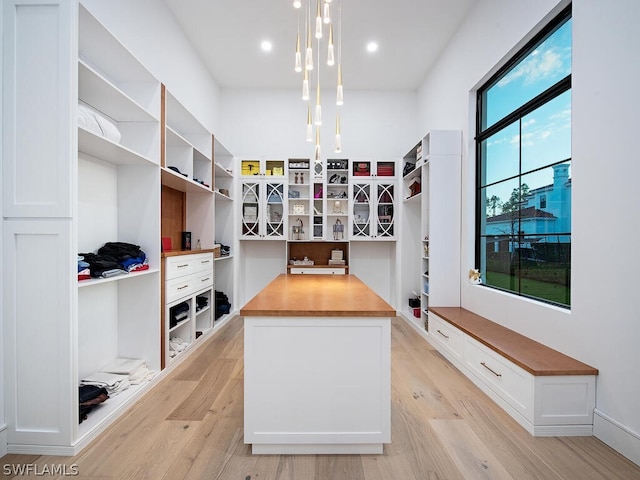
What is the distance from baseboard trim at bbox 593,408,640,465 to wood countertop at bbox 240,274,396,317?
4.62ft

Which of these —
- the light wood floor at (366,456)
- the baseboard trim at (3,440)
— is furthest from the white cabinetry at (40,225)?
the light wood floor at (366,456)

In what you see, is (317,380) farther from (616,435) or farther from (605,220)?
(605,220)

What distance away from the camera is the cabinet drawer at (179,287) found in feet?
9.50

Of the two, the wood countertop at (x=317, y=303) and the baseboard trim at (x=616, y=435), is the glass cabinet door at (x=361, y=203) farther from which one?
the baseboard trim at (x=616, y=435)

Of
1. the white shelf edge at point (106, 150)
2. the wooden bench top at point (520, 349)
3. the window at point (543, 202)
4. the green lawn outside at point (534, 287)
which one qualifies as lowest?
the wooden bench top at point (520, 349)

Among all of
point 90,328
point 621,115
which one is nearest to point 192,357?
point 90,328

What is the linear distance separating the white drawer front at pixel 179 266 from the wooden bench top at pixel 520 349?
103 inches

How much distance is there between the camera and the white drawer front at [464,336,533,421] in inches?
80.4

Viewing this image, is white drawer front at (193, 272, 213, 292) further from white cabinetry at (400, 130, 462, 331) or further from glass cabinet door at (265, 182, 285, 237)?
white cabinetry at (400, 130, 462, 331)

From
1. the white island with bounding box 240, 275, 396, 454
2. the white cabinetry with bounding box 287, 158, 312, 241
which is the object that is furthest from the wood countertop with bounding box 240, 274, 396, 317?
the white cabinetry with bounding box 287, 158, 312, 241

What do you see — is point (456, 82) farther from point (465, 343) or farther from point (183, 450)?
point (183, 450)

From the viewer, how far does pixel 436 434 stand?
6.47 ft

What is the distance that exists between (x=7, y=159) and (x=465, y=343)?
11.2 ft

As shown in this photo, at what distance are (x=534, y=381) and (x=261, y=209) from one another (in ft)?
13.1
